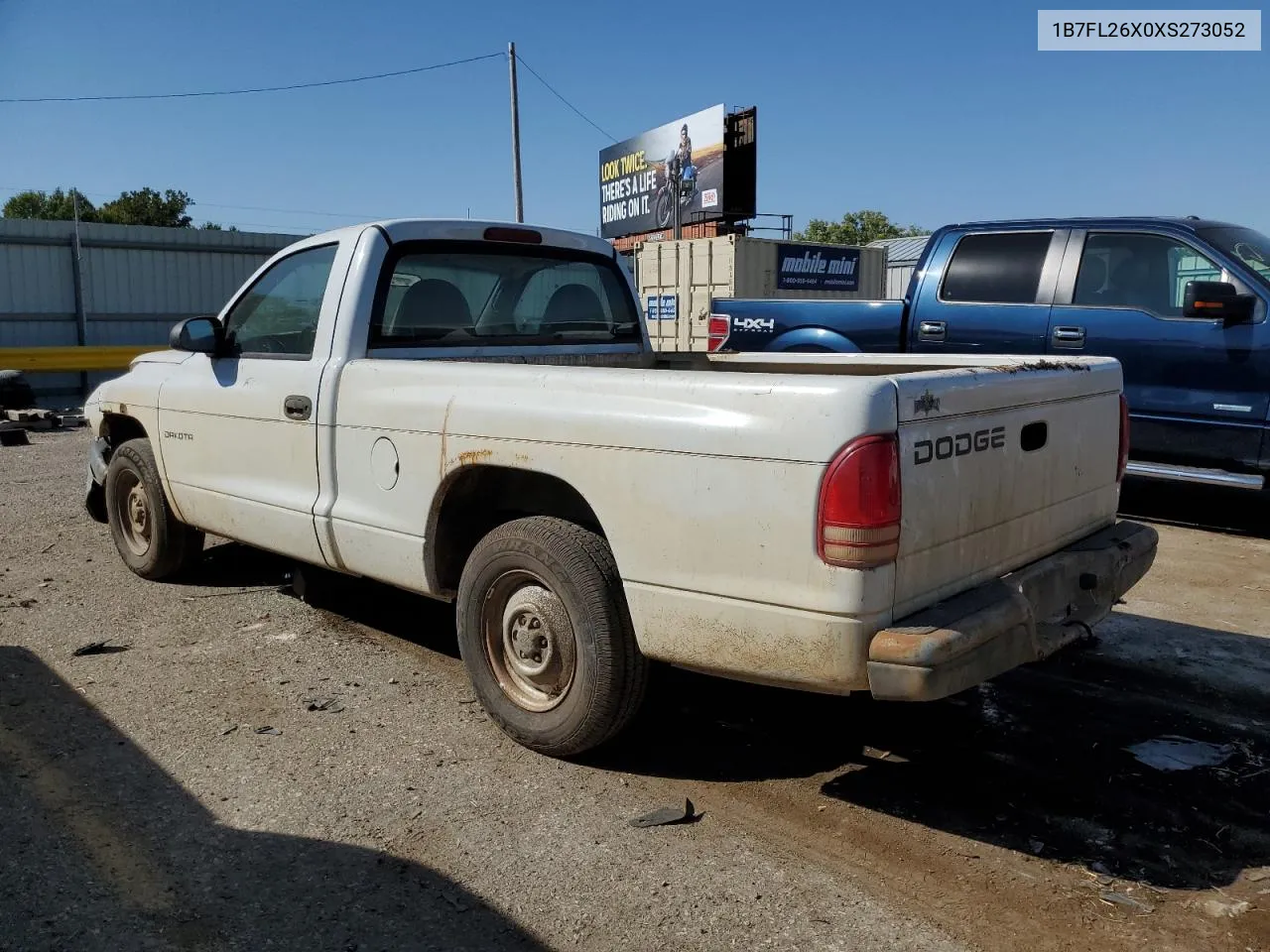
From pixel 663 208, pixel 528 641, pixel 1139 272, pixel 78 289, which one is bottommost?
pixel 528 641

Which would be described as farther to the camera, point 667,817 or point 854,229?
point 854,229

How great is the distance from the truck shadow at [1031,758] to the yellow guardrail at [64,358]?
1653 cm

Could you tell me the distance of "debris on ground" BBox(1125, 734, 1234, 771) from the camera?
3727mm

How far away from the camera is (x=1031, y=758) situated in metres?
3.76

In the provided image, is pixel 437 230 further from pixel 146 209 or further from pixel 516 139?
pixel 146 209

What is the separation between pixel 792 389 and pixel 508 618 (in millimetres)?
1469

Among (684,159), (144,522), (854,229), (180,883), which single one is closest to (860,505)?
(180,883)

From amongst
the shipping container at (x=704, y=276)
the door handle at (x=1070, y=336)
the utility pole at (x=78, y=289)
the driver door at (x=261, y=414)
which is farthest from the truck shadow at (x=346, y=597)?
the utility pole at (x=78, y=289)

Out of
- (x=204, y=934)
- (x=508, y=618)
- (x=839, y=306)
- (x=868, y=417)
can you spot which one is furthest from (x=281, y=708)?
(x=839, y=306)

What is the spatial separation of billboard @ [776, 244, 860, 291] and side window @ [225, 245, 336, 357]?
625 inches

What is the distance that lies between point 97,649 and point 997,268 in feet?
21.5

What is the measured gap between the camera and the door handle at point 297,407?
14.7 feet

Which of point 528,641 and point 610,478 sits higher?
point 610,478

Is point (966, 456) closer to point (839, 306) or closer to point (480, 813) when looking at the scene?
point (480, 813)
